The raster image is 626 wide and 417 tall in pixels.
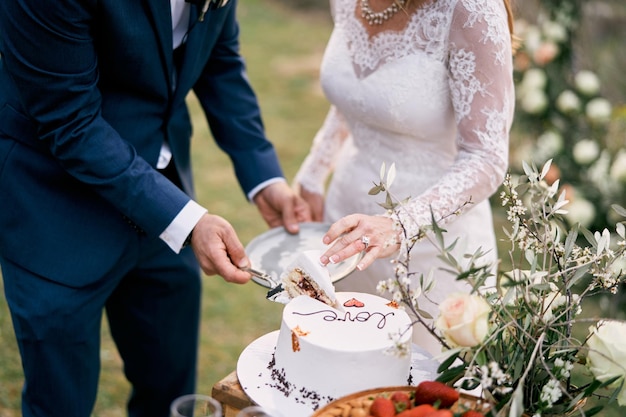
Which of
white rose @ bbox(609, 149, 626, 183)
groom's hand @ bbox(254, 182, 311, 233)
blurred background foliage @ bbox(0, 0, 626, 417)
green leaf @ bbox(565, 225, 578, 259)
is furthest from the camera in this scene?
white rose @ bbox(609, 149, 626, 183)

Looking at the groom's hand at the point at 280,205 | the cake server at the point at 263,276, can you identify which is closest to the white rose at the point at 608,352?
the cake server at the point at 263,276

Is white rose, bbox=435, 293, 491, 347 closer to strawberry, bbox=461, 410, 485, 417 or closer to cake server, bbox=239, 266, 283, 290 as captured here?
strawberry, bbox=461, 410, 485, 417

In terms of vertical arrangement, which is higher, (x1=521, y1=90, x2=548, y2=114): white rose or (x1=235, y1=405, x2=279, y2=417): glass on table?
(x1=235, y1=405, x2=279, y2=417): glass on table

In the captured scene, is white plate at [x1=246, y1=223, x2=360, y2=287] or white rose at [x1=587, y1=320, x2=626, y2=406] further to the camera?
white plate at [x1=246, y1=223, x2=360, y2=287]

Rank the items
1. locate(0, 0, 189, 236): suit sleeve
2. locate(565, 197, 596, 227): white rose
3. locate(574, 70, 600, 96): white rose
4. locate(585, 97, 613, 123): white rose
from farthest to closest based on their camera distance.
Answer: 1. locate(574, 70, 600, 96): white rose
2. locate(585, 97, 613, 123): white rose
3. locate(565, 197, 596, 227): white rose
4. locate(0, 0, 189, 236): suit sleeve

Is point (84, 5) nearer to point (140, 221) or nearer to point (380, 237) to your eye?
point (140, 221)

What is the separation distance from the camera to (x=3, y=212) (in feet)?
7.48

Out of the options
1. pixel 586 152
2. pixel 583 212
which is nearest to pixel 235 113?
pixel 583 212

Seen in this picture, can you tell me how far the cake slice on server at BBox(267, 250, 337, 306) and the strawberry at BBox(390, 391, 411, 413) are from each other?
1.13 feet

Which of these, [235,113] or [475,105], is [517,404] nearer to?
[475,105]

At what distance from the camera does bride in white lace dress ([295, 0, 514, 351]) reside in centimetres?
207

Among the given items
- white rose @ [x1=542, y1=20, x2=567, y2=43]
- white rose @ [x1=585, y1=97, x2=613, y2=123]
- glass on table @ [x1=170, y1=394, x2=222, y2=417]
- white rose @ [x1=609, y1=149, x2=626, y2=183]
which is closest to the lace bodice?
glass on table @ [x1=170, y1=394, x2=222, y2=417]

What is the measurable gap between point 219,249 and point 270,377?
463 millimetres

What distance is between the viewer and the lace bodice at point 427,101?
2.09 m
